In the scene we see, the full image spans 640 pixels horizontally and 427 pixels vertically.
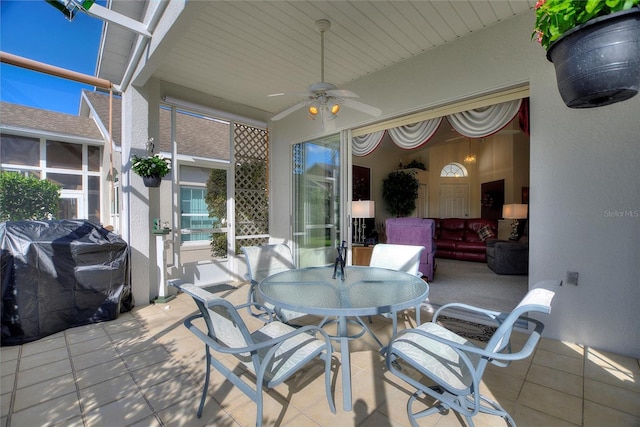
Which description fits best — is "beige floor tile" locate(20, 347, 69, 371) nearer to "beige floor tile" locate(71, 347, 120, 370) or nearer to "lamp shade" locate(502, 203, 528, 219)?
"beige floor tile" locate(71, 347, 120, 370)

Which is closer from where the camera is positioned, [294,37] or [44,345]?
[44,345]

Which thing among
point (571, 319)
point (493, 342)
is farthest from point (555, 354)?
point (493, 342)

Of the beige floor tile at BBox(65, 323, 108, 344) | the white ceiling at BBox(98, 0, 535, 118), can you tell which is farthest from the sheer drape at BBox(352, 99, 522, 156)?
the beige floor tile at BBox(65, 323, 108, 344)

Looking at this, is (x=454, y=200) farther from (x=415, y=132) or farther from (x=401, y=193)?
(x=415, y=132)

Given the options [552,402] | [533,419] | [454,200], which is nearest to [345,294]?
[533,419]

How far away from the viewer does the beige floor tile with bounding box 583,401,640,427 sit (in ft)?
5.03

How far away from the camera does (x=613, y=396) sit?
177cm

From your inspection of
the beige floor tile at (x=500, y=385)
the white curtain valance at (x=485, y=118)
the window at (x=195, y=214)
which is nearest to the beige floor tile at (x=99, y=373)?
the window at (x=195, y=214)

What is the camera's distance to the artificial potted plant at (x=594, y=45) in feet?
3.09

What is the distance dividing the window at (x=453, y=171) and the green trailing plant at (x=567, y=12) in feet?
29.0

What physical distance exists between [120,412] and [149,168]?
8.59 feet

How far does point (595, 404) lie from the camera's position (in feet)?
5.56

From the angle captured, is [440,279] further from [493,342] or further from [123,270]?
[123,270]

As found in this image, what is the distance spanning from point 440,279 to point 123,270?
488cm
